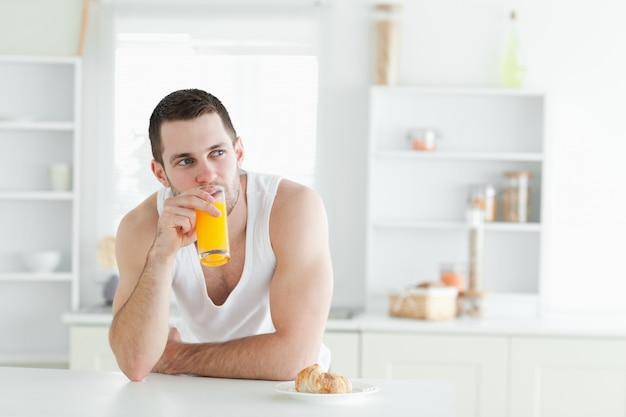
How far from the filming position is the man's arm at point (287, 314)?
87.5 inches

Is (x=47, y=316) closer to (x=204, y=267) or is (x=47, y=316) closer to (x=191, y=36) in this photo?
(x=191, y=36)

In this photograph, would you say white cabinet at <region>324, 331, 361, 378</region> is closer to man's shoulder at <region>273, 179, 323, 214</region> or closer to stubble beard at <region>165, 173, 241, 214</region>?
man's shoulder at <region>273, 179, 323, 214</region>

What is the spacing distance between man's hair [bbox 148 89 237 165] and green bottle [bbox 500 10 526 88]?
2.24 metres

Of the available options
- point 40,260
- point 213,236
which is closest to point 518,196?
point 40,260

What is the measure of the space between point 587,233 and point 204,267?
245 cm

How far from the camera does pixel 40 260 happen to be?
14.2 ft

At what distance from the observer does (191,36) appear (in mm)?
4492

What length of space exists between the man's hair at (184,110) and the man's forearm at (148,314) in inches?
11.0

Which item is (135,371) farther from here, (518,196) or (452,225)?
(518,196)

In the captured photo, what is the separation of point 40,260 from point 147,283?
2.21 metres

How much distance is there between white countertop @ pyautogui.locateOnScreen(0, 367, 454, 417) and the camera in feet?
5.91

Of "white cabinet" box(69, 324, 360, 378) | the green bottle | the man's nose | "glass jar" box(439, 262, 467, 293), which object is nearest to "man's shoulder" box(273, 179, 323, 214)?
the man's nose

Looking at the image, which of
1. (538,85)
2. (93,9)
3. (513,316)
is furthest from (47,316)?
(538,85)

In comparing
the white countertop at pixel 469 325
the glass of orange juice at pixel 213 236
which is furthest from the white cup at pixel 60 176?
the glass of orange juice at pixel 213 236
